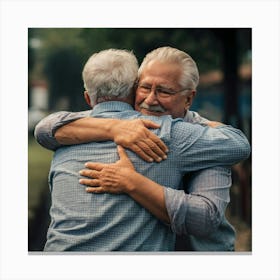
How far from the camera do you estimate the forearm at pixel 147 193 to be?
2258mm

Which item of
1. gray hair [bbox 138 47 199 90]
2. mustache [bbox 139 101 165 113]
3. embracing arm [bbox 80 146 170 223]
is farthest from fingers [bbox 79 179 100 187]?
gray hair [bbox 138 47 199 90]

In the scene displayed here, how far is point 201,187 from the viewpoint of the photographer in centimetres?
230

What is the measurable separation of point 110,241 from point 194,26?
1.43 m

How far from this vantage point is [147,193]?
2266 millimetres

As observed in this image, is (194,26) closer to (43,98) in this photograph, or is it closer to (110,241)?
(43,98)

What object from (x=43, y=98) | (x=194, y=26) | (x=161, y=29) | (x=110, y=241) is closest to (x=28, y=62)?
(x=43, y=98)

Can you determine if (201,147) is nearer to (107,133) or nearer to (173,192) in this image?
(173,192)

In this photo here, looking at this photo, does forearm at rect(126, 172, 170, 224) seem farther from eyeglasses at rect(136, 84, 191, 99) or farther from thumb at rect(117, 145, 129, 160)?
eyeglasses at rect(136, 84, 191, 99)

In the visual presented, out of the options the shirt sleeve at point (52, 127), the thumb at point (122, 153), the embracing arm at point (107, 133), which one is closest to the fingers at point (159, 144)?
the embracing arm at point (107, 133)

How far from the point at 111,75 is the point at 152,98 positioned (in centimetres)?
24

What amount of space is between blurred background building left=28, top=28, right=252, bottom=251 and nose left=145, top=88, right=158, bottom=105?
57 centimetres

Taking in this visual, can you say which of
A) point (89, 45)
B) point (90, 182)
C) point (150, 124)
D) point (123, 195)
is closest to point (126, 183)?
point (123, 195)

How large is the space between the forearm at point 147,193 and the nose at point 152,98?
36 centimetres

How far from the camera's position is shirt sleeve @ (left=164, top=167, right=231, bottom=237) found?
2236mm
